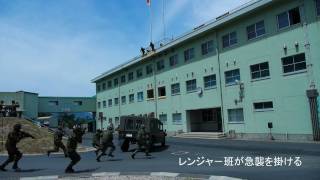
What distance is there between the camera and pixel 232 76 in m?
29.1

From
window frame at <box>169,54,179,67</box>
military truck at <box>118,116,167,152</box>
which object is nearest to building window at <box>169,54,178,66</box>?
window frame at <box>169,54,179,67</box>

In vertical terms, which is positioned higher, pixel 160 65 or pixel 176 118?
Result: pixel 160 65

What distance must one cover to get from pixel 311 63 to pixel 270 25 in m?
4.93

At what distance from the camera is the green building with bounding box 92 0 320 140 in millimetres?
22641

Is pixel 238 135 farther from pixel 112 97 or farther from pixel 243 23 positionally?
pixel 112 97

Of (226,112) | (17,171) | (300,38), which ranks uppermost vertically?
(300,38)

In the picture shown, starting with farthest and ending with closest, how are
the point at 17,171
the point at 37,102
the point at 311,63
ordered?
the point at 37,102 → the point at 311,63 → the point at 17,171

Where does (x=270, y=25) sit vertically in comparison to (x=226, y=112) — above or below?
above

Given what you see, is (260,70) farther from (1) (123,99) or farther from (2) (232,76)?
(1) (123,99)

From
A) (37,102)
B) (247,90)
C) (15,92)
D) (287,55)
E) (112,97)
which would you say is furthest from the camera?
(37,102)

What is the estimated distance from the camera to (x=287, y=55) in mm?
23812

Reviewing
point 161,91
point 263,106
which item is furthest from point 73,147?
point 161,91

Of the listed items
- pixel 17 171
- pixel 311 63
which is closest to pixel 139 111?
pixel 311 63

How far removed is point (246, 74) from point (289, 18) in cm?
564
